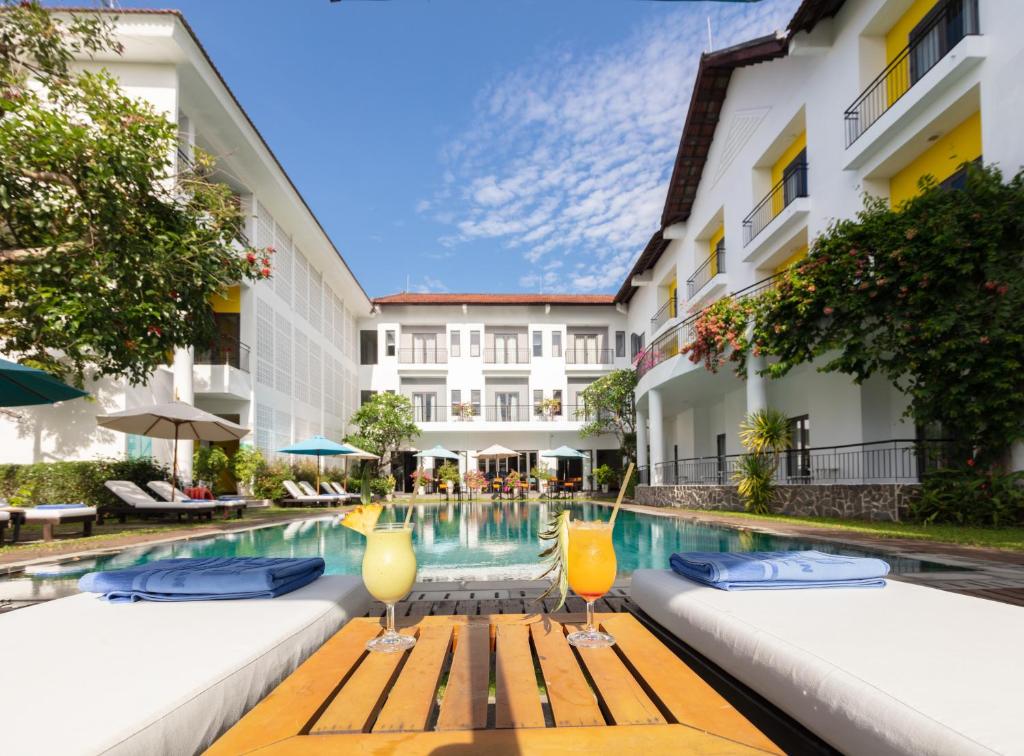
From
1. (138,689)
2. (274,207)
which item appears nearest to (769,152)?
(274,207)

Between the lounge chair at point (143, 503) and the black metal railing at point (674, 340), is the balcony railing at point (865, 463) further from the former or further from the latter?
the lounge chair at point (143, 503)

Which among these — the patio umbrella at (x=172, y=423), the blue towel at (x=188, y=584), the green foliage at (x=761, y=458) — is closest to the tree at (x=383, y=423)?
the patio umbrella at (x=172, y=423)

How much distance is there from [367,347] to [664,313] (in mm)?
13825

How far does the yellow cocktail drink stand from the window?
2760 cm

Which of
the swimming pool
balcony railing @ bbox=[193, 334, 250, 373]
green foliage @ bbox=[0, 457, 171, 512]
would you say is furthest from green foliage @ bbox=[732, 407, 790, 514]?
balcony railing @ bbox=[193, 334, 250, 373]

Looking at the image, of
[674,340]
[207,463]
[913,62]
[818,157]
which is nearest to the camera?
[913,62]

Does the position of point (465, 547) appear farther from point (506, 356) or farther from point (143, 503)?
point (506, 356)

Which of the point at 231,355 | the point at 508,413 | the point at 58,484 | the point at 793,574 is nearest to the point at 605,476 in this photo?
the point at 508,413

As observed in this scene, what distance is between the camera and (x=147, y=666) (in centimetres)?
142

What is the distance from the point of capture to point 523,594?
11.6 ft

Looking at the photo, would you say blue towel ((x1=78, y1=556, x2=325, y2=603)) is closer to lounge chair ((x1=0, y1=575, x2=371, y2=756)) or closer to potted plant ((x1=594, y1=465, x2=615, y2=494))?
lounge chair ((x1=0, y1=575, x2=371, y2=756))

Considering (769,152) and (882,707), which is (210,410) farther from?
(882,707)

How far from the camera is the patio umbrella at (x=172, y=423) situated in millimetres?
10227

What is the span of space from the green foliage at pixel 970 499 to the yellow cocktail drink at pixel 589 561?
806cm
